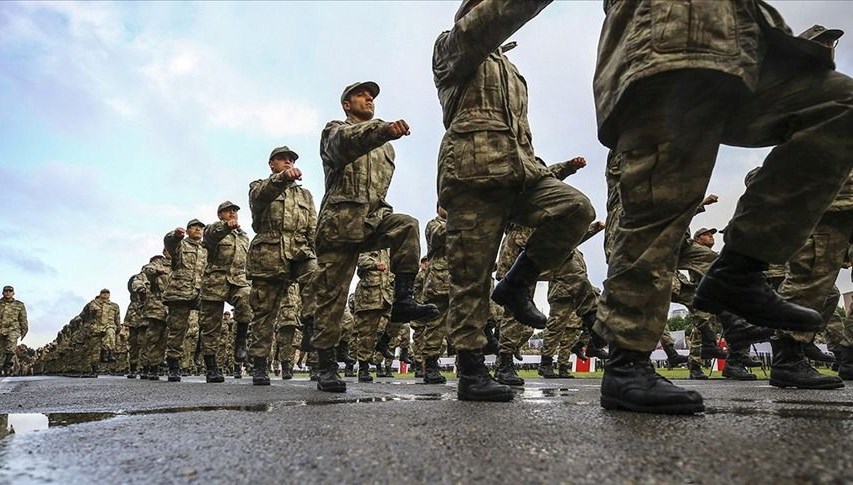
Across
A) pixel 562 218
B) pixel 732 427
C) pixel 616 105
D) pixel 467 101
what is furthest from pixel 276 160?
pixel 732 427

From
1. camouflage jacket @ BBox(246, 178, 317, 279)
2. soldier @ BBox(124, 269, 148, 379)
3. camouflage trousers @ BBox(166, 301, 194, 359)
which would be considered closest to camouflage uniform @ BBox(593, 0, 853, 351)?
camouflage jacket @ BBox(246, 178, 317, 279)

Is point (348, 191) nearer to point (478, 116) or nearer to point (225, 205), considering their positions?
point (478, 116)

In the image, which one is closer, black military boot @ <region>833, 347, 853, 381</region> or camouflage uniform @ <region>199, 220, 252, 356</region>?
black military boot @ <region>833, 347, 853, 381</region>

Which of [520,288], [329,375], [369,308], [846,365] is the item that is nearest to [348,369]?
[369,308]

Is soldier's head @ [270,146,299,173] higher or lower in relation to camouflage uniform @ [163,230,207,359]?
higher

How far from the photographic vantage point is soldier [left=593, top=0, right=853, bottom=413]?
232cm

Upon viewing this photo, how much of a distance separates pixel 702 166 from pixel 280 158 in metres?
6.33

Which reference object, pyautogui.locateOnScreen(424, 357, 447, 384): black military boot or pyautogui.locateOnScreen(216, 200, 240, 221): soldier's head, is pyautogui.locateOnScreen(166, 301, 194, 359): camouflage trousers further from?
pyautogui.locateOnScreen(424, 357, 447, 384): black military boot

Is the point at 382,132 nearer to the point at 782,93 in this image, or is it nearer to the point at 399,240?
the point at 399,240

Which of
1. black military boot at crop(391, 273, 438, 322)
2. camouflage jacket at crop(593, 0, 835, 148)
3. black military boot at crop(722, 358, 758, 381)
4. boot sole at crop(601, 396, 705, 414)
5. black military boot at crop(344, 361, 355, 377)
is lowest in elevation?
black military boot at crop(344, 361, 355, 377)

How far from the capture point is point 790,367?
4430 millimetres

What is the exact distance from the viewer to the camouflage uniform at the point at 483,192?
355 centimetres

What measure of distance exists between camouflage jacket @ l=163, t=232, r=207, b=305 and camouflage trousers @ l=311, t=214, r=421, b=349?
487cm

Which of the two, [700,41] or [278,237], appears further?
[278,237]
